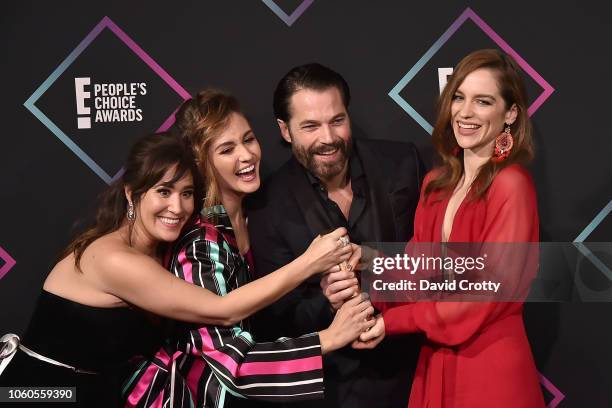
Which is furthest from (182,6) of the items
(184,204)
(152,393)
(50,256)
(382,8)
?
(152,393)

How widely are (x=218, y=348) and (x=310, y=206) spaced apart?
561mm

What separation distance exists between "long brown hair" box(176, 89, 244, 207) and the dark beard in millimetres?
280

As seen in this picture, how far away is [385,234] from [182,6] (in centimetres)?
115

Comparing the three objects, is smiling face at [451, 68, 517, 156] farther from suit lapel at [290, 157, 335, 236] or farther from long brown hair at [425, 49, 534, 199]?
suit lapel at [290, 157, 335, 236]

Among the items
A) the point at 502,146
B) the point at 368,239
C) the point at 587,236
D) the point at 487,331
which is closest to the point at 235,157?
the point at 368,239

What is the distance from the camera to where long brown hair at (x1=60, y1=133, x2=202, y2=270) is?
1.87m

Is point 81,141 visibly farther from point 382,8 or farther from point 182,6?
point 382,8

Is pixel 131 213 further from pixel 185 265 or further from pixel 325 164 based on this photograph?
pixel 325 164

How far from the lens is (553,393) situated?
249cm

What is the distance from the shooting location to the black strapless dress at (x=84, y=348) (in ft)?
6.15

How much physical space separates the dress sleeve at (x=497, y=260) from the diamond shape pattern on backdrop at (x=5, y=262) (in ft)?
5.21

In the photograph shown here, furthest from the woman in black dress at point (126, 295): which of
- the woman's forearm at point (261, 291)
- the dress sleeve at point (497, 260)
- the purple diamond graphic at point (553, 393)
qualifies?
the purple diamond graphic at point (553, 393)
